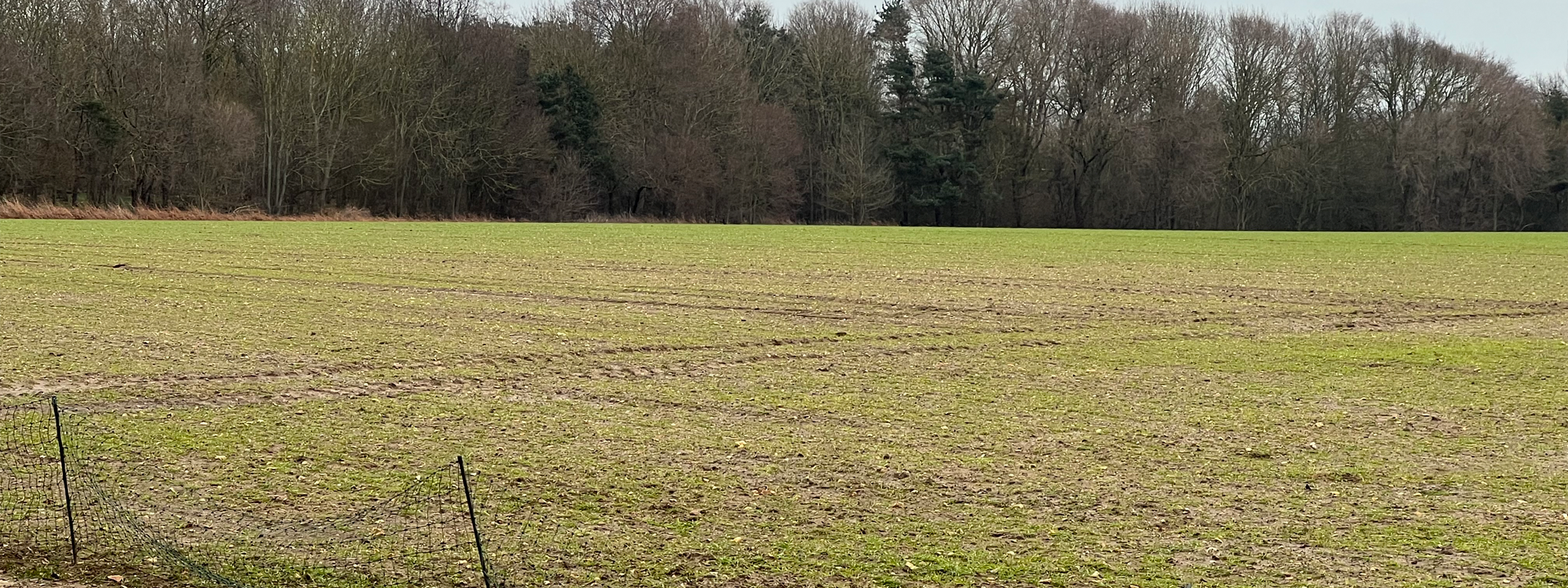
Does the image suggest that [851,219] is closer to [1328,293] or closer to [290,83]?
[290,83]

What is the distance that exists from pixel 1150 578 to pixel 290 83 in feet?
203

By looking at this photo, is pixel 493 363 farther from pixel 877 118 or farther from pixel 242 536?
pixel 877 118

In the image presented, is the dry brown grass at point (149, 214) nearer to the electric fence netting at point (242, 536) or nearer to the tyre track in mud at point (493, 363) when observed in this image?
the tyre track in mud at point (493, 363)

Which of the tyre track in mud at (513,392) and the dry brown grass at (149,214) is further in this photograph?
the dry brown grass at (149,214)

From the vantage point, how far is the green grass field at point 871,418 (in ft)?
18.0

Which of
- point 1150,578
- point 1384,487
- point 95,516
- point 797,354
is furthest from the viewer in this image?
point 797,354

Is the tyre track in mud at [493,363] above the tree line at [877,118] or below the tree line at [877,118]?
below

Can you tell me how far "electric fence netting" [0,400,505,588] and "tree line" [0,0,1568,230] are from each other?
190 ft

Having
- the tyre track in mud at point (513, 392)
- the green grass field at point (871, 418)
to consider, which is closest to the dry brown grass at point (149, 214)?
the green grass field at point (871, 418)

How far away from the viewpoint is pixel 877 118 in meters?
78.4

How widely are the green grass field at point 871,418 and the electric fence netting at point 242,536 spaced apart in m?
0.20

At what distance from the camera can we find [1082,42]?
73.6 m

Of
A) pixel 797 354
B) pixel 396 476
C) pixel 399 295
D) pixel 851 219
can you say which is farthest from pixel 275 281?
pixel 851 219

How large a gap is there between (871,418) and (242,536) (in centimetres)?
367
